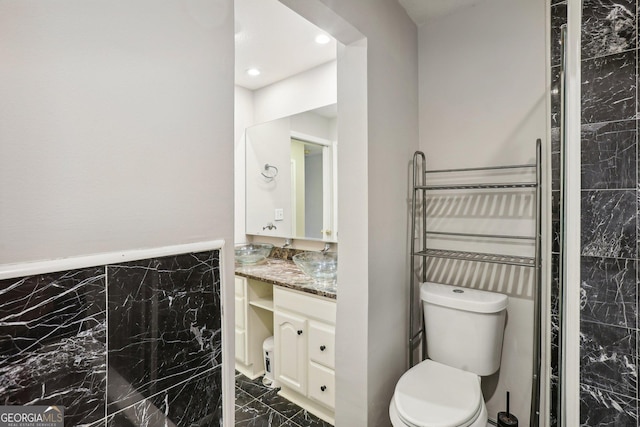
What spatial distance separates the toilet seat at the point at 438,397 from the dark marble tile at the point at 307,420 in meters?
0.72

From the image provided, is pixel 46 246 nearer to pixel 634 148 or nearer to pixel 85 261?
pixel 85 261

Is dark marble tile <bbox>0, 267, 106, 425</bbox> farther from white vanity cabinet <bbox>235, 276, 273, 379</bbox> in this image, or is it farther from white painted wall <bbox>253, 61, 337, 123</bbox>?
white painted wall <bbox>253, 61, 337, 123</bbox>

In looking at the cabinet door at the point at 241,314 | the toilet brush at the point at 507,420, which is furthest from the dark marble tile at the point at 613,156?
the cabinet door at the point at 241,314

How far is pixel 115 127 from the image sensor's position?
674 millimetres

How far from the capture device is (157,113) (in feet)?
2.43

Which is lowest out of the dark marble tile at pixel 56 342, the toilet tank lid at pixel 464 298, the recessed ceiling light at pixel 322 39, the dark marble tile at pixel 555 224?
the toilet tank lid at pixel 464 298

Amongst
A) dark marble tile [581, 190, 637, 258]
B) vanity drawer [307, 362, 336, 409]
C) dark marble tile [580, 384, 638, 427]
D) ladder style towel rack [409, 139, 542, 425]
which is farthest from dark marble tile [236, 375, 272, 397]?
dark marble tile [581, 190, 637, 258]

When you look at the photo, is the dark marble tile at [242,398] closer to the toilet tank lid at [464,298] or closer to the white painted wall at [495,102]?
the toilet tank lid at [464,298]

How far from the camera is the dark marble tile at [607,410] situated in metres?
1.21

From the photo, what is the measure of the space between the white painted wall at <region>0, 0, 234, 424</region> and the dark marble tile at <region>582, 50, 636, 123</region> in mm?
1345

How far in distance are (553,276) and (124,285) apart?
5.85 feet

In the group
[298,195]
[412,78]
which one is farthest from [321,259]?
[412,78]

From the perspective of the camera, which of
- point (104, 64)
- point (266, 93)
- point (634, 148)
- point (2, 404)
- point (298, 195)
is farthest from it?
point (266, 93)

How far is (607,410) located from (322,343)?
126 cm
